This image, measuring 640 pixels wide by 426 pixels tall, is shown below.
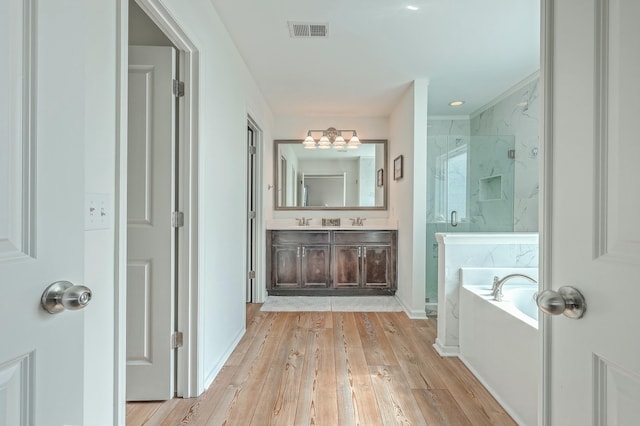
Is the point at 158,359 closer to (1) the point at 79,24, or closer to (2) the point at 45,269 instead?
(2) the point at 45,269

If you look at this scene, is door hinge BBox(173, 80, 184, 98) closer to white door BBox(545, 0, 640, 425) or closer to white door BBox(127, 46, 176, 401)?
white door BBox(127, 46, 176, 401)

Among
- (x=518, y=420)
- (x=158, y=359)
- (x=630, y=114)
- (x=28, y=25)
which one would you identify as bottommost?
(x=518, y=420)

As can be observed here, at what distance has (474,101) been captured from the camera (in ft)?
13.7

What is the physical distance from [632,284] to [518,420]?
1.60 m

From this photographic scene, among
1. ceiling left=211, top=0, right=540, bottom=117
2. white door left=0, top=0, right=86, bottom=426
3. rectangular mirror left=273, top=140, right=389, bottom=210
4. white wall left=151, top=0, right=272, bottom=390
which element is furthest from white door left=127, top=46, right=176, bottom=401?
rectangular mirror left=273, top=140, right=389, bottom=210

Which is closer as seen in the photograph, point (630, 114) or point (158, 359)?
point (630, 114)

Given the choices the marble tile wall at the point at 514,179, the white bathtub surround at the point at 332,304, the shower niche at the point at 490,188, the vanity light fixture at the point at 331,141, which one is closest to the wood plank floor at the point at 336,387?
the white bathtub surround at the point at 332,304

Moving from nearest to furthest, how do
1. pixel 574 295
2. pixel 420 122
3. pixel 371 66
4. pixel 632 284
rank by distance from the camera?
pixel 632 284 → pixel 574 295 → pixel 371 66 → pixel 420 122

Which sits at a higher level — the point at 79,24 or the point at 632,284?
the point at 79,24

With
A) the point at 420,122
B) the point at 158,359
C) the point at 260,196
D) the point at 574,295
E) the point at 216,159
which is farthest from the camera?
the point at 260,196

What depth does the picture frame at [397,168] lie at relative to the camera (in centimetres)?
402

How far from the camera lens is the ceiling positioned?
2.29 m

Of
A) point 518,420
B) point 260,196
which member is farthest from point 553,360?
point 260,196

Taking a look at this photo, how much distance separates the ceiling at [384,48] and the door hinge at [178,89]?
0.70 metres
